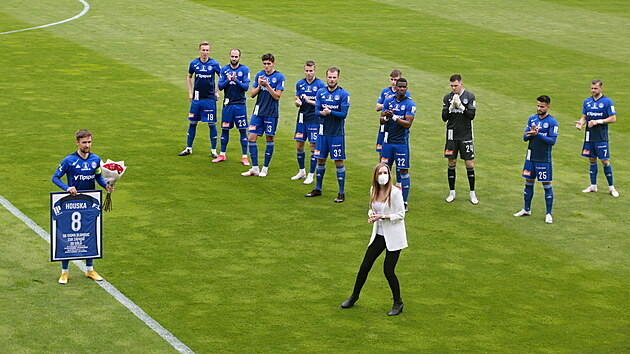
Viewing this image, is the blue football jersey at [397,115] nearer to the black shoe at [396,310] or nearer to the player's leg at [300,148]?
the player's leg at [300,148]

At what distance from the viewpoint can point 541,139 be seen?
1728 centimetres

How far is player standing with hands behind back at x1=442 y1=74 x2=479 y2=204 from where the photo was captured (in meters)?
18.1

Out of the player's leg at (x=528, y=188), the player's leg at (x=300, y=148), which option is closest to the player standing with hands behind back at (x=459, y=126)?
the player's leg at (x=528, y=188)

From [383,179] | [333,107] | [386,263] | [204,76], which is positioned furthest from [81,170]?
[204,76]

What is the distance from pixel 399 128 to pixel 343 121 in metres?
1.23

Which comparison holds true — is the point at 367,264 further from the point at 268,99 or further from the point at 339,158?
the point at 268,99

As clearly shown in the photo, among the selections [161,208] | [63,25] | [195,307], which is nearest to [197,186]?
[161,208]

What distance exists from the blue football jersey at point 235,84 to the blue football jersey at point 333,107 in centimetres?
250

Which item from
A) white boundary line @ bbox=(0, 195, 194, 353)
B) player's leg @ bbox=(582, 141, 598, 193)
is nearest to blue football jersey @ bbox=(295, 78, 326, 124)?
player's leg @ bbox=(582, 141, 598, 193)

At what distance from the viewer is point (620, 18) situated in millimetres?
41594

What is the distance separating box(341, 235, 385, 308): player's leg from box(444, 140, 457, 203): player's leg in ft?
18.6

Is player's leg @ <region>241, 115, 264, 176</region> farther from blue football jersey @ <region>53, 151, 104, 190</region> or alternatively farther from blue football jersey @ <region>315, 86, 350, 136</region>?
blue football jersey @ <region>53, 151, 104, 190</region>

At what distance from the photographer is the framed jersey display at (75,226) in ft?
44.7

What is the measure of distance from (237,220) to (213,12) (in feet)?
74.5
